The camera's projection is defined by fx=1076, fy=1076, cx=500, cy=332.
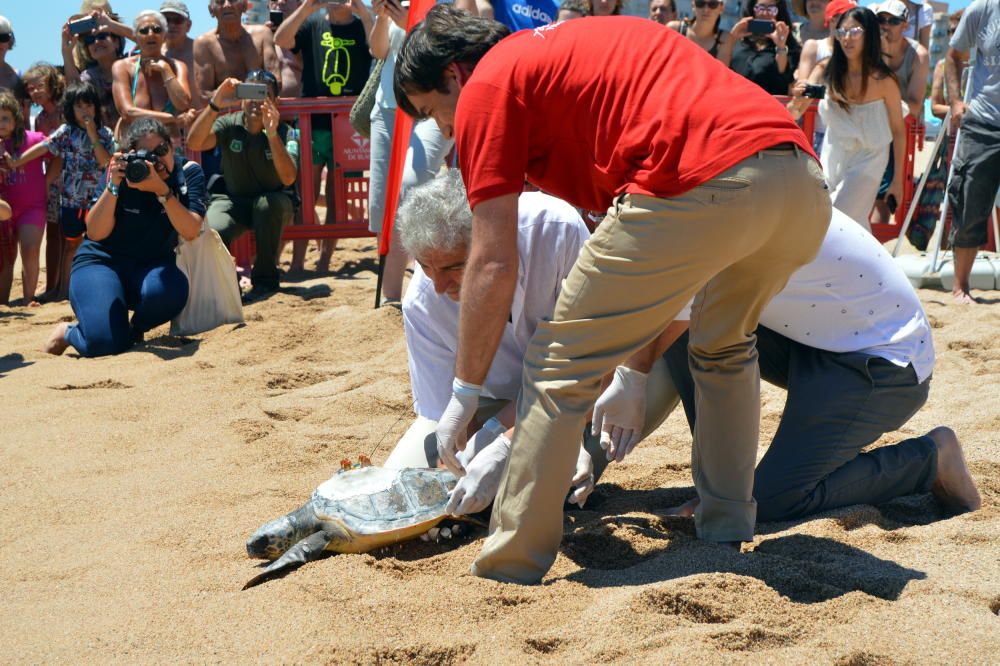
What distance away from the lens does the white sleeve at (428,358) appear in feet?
9.58

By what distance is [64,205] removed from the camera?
22.4ft

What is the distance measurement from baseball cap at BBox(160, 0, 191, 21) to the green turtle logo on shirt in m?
0.93

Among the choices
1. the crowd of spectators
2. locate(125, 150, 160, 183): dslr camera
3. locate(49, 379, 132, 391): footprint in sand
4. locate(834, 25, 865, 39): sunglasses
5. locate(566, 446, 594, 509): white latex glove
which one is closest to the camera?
locate(566, 446, 594, 509): white latex glove

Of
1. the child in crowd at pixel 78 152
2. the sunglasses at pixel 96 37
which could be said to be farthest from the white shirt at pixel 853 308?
the sunglasses at pixel 96 37

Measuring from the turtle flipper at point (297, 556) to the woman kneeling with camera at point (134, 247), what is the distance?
309 centimetres

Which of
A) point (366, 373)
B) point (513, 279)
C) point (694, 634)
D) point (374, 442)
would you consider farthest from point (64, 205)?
point (694, 634)

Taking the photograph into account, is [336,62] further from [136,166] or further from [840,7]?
[840,7]

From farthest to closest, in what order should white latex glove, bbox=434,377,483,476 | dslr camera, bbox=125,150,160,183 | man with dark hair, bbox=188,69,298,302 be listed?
man with dark hair, bbox=188,69,298,302
dslr camera, bbox=125,150,160,183
white latex glove, bbox=434,377,483,476

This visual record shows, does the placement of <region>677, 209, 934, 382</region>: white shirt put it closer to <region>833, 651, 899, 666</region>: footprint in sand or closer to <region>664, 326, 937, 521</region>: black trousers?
<region>664, 326, 937, 521</region>: black trousers

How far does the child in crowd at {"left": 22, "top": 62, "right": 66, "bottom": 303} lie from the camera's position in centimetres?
706

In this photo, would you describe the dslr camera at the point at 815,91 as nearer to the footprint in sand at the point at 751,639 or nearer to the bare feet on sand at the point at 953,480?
the bare feet on sand at the point at 953,480

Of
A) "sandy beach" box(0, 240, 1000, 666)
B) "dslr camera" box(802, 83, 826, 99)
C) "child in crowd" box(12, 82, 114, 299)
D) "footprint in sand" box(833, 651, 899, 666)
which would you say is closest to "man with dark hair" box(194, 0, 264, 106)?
"child in crowd" box(12, 82, 114, 299)

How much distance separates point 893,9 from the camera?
6.33 m

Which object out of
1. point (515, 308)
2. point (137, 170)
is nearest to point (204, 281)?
point (137, 170)
